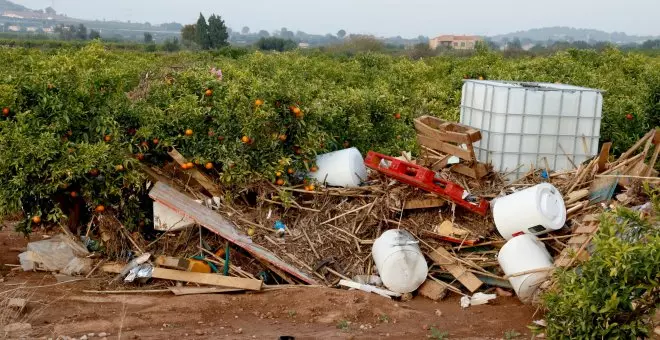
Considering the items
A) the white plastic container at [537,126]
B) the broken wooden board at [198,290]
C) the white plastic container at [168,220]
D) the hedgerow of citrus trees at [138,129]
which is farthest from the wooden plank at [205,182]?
the white plastic container at [537,126]

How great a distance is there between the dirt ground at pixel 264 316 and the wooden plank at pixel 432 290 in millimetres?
71

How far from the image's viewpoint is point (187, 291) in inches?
297

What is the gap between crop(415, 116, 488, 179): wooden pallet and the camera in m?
8.14

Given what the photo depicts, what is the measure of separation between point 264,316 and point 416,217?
211cm

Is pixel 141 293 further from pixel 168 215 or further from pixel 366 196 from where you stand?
pixel 366 196

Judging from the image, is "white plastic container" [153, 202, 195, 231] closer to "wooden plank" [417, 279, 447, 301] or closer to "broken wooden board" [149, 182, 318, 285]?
"broken wooden board" [149, 182, 318, 285]

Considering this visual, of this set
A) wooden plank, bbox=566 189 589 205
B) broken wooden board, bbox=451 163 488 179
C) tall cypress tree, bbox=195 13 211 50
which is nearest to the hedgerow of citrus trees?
broken wooden board, bbox=451 163 488 179

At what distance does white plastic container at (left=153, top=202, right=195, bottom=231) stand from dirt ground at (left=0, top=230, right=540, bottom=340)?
78cm

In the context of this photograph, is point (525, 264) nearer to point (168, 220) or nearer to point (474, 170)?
point (474, 170)

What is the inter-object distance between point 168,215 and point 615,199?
4661mm

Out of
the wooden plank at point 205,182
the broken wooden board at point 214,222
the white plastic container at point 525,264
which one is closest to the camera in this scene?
the white plastic container at point 525,264

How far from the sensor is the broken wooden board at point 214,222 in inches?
305

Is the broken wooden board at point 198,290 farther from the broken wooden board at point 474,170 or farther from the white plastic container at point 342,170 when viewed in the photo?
the broken wooden board at point 474,170

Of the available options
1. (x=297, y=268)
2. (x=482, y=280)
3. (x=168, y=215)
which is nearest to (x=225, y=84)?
(x=168, y=215)
